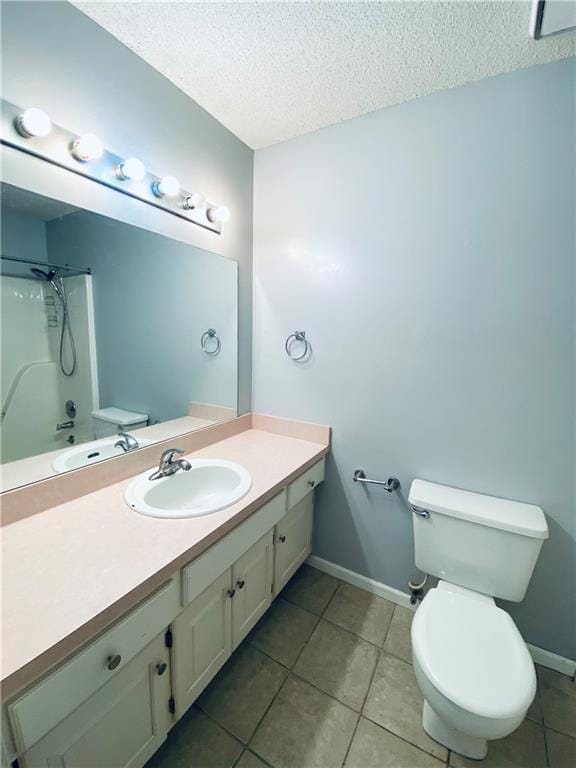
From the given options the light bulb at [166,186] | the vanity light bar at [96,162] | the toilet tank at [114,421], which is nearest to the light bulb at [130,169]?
the vanity light bar at [96,162]

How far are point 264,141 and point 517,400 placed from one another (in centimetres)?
185

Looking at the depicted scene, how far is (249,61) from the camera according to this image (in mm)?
1274

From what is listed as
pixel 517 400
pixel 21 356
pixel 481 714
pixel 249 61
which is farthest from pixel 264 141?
pixel 481 714

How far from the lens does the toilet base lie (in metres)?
→ 1.10

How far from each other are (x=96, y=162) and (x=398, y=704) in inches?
92.9

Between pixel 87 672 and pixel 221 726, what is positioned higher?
pixel 87 672

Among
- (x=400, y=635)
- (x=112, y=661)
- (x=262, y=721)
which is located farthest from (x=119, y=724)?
(x=400, y=635)

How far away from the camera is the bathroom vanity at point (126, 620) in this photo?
0.66m

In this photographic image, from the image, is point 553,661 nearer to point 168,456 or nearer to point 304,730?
point 304,730

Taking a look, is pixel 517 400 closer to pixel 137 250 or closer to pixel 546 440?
pixel 546 440

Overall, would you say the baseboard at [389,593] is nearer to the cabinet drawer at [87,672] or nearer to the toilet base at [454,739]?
the toilet base at [454,739]

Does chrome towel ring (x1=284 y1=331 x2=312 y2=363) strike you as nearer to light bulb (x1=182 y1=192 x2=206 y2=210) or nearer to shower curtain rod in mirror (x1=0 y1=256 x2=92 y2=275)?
light bulb (x1=182 y1=192 x2=206 y2=210)

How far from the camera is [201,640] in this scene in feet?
3.64

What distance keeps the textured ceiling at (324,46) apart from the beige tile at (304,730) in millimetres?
2512
